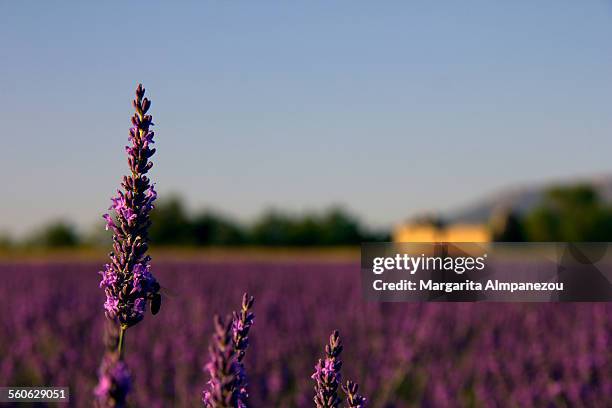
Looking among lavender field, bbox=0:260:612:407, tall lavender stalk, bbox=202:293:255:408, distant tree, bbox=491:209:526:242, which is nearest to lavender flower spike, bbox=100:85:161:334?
tall lavender stalk, bbox=202:293:255:408

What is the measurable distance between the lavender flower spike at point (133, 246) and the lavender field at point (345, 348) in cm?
291

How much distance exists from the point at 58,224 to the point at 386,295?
38.6 metres

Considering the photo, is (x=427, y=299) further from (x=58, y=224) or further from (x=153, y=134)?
(x=58, y=224)

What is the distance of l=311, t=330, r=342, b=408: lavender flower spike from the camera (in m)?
1.37

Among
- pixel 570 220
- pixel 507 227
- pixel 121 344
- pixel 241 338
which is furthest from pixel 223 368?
pixel 570 220

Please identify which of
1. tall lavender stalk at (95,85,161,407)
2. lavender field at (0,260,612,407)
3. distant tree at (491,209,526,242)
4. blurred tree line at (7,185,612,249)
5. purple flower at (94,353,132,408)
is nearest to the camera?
purple flower at (94,353,132,408)

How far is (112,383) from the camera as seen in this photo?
886mm

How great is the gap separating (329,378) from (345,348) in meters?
6.74

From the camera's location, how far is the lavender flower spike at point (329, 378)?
137 centimetres

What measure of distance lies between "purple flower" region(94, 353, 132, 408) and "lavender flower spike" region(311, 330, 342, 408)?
520 mm

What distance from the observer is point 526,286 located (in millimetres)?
12719

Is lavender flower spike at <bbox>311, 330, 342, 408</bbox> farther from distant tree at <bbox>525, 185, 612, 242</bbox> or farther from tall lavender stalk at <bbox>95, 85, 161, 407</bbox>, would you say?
distant tree at <bbox>525, 185, 612, 242</bbox>

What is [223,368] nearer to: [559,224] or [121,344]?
[121,344]

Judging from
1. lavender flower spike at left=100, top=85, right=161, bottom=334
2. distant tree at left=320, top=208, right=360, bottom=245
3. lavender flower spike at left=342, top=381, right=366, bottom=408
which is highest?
distant tree at left=320, top=208, right=360, bottom=245
